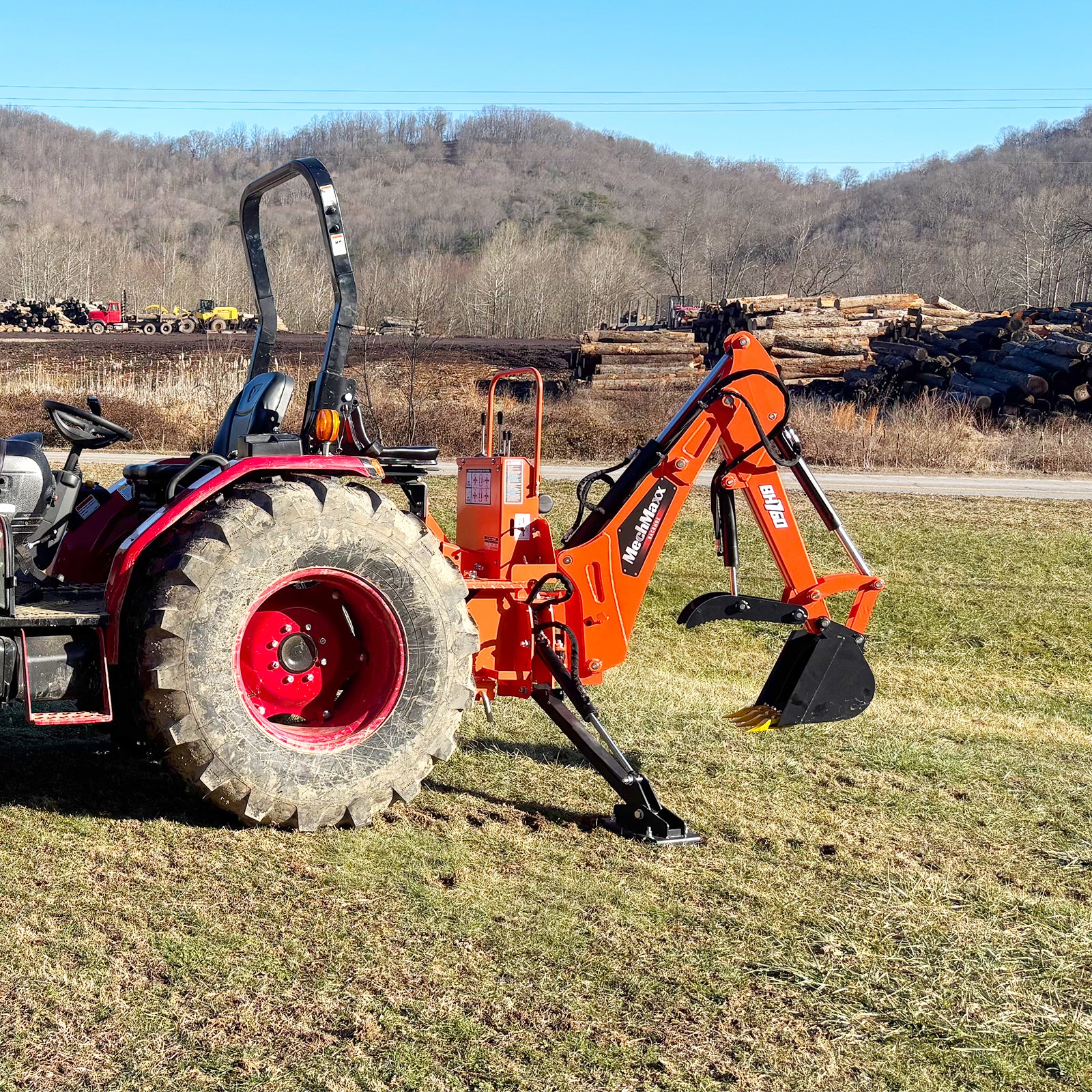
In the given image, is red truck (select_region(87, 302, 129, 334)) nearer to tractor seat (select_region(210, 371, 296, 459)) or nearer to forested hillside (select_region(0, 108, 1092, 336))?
forested hillside (select_region(0, 108, 1092, 336))

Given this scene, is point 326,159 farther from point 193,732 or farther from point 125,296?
point 193,732

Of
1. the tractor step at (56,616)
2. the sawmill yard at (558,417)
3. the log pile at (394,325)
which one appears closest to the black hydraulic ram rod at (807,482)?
the tractor step at (56,616)

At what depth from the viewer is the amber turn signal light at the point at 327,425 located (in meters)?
4.63

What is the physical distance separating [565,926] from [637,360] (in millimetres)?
23585

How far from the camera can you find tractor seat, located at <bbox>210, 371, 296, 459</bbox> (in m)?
5.06

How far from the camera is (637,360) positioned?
26.8 m

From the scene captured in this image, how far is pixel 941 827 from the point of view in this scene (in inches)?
201

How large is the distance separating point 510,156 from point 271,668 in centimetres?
13266

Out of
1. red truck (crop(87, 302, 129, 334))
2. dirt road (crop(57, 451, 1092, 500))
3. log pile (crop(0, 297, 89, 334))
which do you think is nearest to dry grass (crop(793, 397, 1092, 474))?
dirt road (crop(57, 451, 1092, 500))

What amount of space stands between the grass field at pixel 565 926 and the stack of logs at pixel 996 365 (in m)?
18.4

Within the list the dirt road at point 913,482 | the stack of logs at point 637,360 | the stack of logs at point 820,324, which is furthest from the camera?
the stack of logs at point 820,324

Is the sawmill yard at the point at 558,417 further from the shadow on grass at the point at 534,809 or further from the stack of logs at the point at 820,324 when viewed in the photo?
the shadow on grass at the point at 534,809

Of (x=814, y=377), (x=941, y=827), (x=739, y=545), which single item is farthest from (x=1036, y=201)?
(x=941, y=827)

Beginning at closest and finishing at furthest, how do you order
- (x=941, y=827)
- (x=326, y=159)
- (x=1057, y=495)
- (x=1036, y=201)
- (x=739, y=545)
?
1. (x=941, y=827)
2. (x=739, y=545)
3. (x=1057, y=495)
4. (x=1036, y=201)
5. (x=326, y=159)
